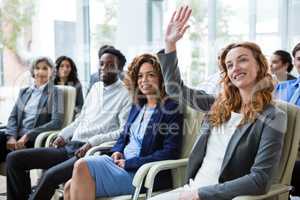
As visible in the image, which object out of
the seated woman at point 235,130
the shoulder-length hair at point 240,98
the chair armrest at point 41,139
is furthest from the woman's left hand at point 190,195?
the chair armrest at point 41,139

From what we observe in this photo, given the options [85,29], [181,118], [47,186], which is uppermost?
[85,29]

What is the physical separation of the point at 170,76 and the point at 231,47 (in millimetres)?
341

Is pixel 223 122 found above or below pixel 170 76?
below

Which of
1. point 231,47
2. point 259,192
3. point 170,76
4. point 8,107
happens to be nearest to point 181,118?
point 170,76

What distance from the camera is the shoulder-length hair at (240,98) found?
6.06 ft

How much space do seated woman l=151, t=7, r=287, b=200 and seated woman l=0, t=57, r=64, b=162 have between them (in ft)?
4.96

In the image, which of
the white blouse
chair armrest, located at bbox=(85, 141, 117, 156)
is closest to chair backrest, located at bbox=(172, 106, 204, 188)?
the white blouse

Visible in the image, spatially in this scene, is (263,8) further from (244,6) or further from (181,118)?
(181,118)

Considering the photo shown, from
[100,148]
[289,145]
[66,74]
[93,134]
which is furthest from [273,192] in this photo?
[66,74]

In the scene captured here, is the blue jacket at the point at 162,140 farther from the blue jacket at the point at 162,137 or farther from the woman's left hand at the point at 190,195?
the woman's left hand at the point at 190,195

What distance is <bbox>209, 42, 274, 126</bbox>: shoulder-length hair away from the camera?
6.06 feet

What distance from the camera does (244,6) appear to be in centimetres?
432

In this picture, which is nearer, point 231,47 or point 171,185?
point 231,47

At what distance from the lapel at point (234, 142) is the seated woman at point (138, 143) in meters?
0.47
